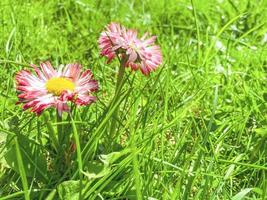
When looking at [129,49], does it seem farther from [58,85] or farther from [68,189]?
[68,189]

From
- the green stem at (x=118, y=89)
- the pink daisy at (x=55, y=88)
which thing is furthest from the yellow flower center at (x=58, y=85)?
the green stem at (x=118, y=89)

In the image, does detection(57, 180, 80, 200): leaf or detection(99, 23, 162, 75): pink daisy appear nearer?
detection(57, 180, 80, 200): leaf

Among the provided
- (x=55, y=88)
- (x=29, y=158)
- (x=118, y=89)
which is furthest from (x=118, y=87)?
(x=29, y=158)

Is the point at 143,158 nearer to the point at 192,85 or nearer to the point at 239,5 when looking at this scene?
the point at 192,85

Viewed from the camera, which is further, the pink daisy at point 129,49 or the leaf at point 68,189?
the pink daisy at point 129,49

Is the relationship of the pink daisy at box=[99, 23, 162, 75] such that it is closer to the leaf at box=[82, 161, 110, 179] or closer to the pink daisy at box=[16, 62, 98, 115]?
the pink daisy at box=[16, 62, 98, 115]

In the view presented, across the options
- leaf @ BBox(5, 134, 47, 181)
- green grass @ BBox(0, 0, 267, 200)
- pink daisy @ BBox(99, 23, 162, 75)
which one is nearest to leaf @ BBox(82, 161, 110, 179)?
green grass @ BBox(0, 0, 267, 200)

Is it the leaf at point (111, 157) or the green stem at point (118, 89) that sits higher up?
the green stem at point (118, 89)

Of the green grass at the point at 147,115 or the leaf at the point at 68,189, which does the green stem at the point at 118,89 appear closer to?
the green grass at the point at 147,115
